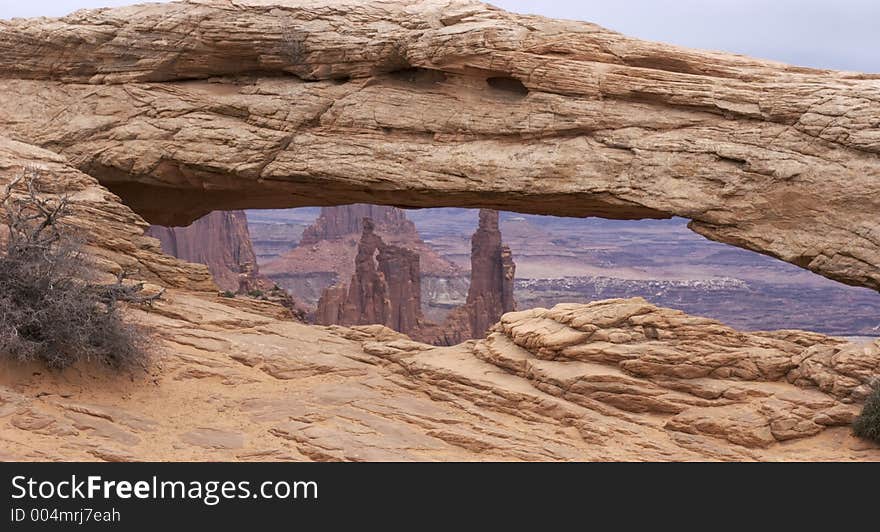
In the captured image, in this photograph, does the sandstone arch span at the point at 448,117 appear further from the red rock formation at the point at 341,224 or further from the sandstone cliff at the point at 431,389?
the red rock formation at the point at 341,224

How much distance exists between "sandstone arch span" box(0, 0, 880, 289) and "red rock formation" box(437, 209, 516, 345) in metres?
54.6

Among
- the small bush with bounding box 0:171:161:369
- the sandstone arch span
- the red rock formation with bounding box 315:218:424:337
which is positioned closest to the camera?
the small bush with bounding box 0:171:161:369

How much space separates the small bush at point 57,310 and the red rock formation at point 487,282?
62.0m

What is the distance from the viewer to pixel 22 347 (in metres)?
14.7

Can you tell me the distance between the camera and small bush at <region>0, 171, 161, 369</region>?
14961 millimetres

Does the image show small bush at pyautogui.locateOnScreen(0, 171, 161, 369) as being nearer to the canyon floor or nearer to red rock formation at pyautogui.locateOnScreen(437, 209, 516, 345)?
the canyon floor

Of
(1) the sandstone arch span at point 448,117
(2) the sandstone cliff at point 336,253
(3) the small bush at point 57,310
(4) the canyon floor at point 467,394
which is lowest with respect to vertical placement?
(2) the sandstone cliff at point 336,253

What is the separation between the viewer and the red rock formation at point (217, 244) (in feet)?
333

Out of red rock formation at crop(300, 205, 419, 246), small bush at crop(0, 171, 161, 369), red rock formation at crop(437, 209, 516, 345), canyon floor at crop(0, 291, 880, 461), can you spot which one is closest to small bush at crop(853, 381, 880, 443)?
canyon floor at crop(0, 291, 880, 461)

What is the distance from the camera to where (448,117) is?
845 inches

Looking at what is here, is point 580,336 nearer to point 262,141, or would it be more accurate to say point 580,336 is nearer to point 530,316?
point 530,316

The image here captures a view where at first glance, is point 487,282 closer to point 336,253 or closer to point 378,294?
point 378,294

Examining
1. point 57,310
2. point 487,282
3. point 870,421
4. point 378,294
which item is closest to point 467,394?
point 870,421

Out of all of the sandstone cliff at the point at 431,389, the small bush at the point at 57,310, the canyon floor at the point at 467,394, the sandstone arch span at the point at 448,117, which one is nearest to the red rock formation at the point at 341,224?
the sandstone arch span at the point at 448,117
